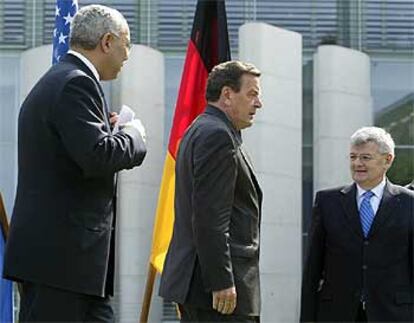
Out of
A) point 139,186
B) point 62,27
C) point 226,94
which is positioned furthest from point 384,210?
point 139,186

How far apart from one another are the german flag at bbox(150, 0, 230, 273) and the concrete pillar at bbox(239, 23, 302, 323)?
11.6 m

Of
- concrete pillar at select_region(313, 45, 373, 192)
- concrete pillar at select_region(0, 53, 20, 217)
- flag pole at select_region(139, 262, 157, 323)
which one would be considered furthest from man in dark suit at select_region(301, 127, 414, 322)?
concrete pillar at select_region(313, 45, 373, 192)

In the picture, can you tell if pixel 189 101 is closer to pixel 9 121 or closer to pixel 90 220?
pixel 90 220

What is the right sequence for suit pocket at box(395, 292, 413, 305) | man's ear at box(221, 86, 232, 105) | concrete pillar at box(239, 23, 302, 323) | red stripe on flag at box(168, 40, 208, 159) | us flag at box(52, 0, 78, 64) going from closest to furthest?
man's ear at box(221, 86, 232, 105) < suit pocket at box(395, 292, 413, 305) < us flag at box(52, 0, 78, 64) < red stripe on flag at box(168, 40, 208, 159) < concrete pillar at box(239, 23, 302, 323)

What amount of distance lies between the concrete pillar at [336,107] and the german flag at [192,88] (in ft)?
41.2

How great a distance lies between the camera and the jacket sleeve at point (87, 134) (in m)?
3.72

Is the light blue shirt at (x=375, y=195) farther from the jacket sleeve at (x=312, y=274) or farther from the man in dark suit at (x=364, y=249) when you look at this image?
the jacket sleeve at (x=312, y=274)

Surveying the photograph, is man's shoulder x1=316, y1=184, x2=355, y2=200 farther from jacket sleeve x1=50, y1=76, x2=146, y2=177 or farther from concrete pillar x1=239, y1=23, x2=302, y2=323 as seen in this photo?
concrete pillar x1=239, y1=23, x2=302, y2=323

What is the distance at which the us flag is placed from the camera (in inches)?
261

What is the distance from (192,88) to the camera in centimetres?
708

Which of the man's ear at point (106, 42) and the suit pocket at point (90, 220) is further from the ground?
the man's ear at point (106, 42)

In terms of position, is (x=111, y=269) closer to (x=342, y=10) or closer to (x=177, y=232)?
(x=177, y=232)

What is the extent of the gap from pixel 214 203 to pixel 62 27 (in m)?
3.05

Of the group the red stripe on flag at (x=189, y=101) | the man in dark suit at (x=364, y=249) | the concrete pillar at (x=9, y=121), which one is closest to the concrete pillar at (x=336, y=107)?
the concrete pillar at (x=9, y=121)
